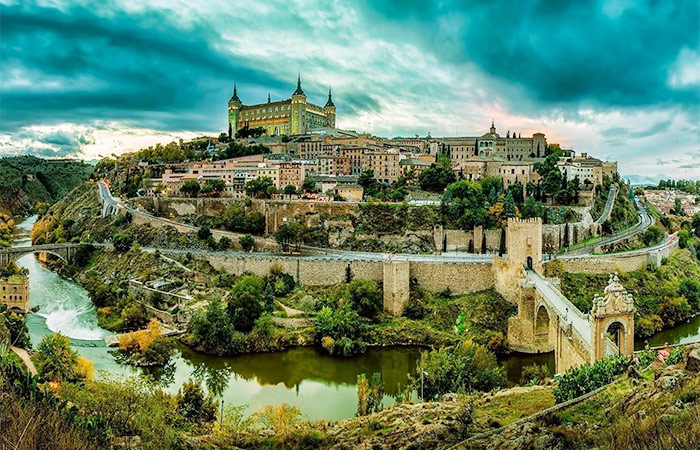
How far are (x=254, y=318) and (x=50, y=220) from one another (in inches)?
Answer: 1203

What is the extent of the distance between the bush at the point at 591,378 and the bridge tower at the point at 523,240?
1106cm

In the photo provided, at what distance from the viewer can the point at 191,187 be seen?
39.3m

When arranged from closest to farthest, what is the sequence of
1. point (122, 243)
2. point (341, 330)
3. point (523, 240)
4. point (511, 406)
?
point (511, 406)
point (341, 330)
point (523, 240)
point (122, 243)

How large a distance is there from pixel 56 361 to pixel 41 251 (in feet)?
62.7

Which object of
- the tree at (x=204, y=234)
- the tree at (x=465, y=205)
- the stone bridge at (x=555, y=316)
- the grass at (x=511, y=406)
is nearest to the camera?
the grass at (x=511, y=406)

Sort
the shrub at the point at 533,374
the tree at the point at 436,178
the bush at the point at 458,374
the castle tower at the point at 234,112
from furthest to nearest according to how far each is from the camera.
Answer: the castle tower at the point at 234,112, the tree at the point at 436,178, the shrub at the point at 533,374, the bush at the point at 458,374

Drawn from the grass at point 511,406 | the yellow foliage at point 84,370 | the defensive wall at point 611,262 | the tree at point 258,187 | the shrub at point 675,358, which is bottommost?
the yellow foliage at point 84,370

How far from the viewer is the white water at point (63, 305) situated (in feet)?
Result: 75.0

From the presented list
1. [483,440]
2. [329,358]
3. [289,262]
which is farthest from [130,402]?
[289,262]

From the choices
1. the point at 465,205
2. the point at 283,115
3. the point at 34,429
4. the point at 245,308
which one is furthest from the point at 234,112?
the point at 34,429

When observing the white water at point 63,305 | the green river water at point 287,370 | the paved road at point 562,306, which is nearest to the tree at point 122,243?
the white water at point 63,305

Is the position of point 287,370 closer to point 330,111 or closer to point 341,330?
point 341,330

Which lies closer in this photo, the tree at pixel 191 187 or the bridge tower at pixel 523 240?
the bridge tower at pixel 523 240

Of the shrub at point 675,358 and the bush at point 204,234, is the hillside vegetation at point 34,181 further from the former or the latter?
Answer: the shrub at point 675,358
